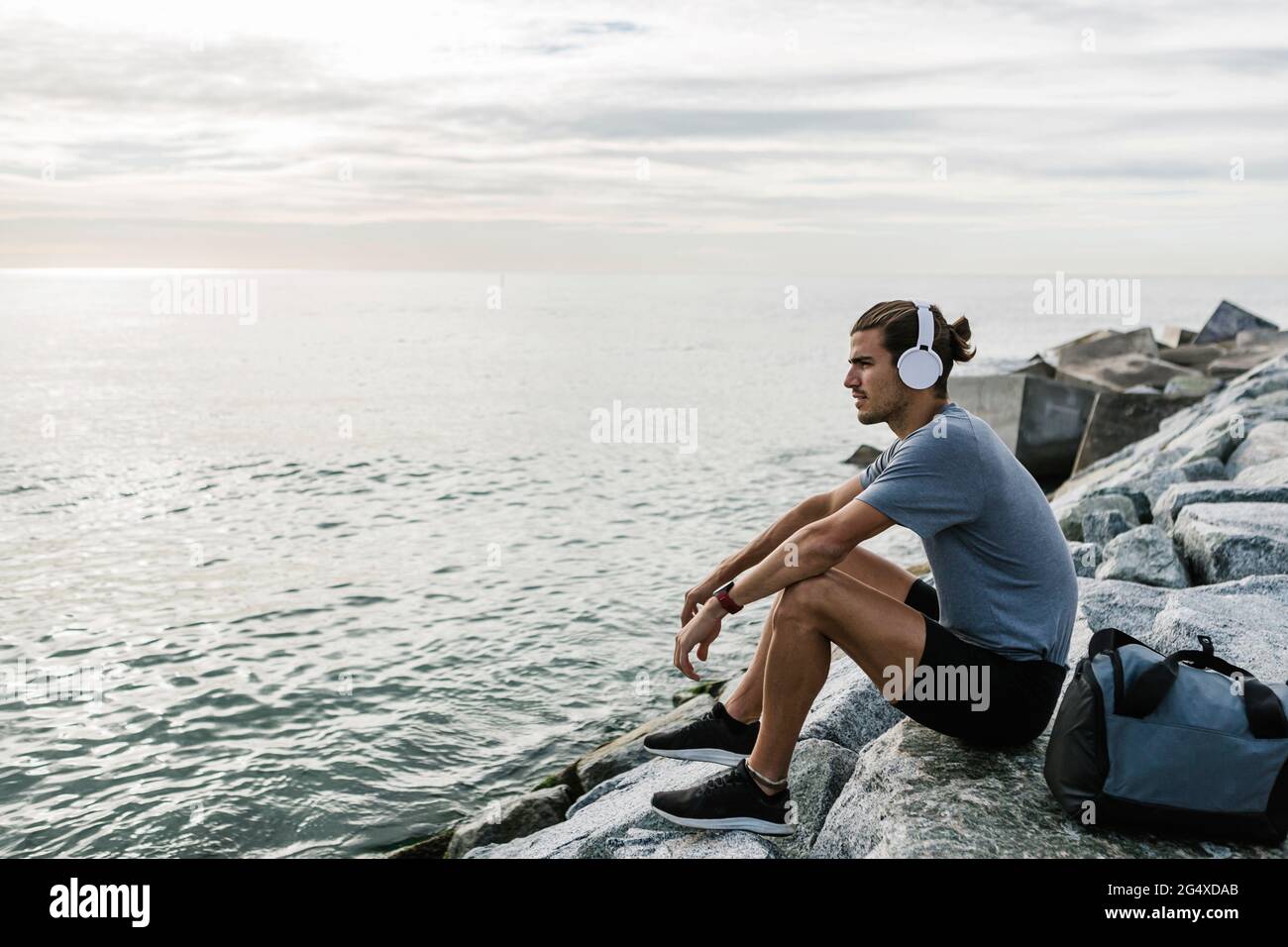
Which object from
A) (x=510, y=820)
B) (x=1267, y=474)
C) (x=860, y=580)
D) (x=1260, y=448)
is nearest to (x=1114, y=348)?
(x=1260, y=448)

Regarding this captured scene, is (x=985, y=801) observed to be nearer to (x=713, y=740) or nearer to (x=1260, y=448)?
(x=713, y=740)

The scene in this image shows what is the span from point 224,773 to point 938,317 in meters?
6.96

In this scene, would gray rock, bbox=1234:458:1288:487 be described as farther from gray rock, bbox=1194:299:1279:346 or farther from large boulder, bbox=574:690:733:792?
gray rock, bbox=1194:299:1279:346

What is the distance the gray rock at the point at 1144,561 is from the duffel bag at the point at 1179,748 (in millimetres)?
3677

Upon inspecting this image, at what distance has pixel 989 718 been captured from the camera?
4.27m

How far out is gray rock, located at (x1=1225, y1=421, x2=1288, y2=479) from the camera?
1043 centimetres

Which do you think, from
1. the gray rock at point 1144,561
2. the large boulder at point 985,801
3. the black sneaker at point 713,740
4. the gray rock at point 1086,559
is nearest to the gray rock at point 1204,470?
the gray rock at point 1086,559

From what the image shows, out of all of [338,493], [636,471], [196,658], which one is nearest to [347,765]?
[196,658]

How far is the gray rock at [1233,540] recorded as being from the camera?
7.00 metres

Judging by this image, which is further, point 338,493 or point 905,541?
point 338,493

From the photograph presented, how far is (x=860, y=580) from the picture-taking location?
15.7 feet
